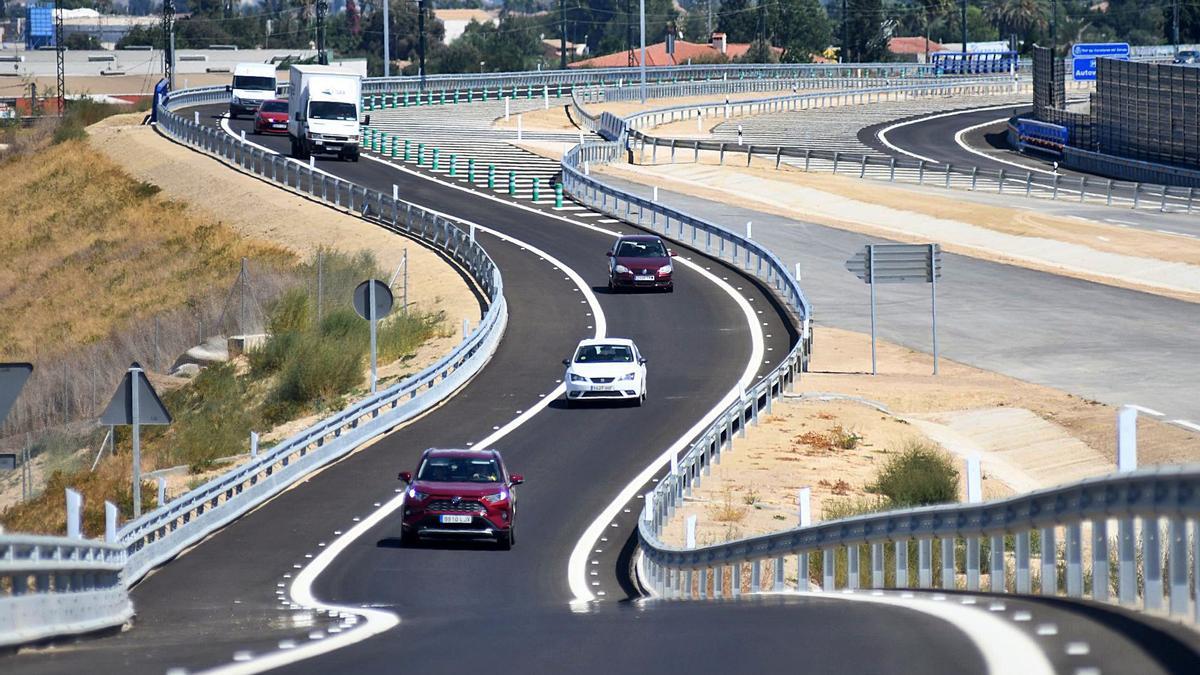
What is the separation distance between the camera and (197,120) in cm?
9031

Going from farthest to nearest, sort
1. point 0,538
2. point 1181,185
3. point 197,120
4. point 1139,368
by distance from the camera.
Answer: point 197,120 → point 1181,185 → point 1139,368 → point 0,538

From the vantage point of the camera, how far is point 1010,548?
2202 cm

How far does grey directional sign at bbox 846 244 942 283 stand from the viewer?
134ft

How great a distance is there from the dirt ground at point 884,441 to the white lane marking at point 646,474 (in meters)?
0.92

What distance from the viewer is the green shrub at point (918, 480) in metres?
26.8

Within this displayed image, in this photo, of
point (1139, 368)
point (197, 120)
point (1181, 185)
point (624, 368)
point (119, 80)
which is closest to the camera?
point (624, 368)

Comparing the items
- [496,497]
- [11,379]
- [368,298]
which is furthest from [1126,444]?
[368,298]

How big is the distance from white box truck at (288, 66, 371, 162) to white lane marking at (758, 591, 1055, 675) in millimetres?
63027

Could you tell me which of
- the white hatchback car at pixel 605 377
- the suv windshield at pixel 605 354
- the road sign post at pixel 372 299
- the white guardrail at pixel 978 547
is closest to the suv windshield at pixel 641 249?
the suv windshield at pixel 605 354

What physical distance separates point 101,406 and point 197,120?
A: 49.0 metres

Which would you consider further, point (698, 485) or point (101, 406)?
point (101, 406)

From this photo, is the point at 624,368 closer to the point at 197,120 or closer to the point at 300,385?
the point at 300,385

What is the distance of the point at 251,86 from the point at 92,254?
2575cm

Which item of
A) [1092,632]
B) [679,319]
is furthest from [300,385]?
[1092,632]
